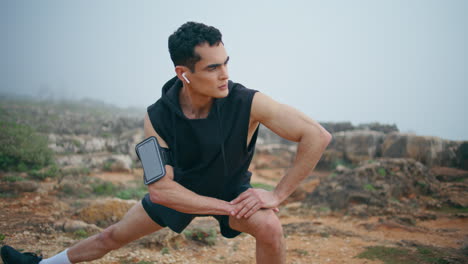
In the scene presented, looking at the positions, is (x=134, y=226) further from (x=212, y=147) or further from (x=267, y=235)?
(x=267, y=235)

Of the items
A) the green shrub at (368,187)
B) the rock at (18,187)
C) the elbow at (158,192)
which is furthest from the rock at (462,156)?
the rock at (18,187)

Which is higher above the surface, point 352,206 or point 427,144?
point 427,144

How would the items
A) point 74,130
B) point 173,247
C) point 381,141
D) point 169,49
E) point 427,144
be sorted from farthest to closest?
point 74,130 < point 381,141 < point 427,144 < point 173,247 < point 169,49

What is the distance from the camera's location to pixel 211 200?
8.06ft

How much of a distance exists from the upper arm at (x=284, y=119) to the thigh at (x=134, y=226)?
1.25 meters

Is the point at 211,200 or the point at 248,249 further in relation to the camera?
the point at 248,249

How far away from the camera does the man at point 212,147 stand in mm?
2426

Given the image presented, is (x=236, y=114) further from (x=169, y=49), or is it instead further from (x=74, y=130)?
(x=74, y=130)

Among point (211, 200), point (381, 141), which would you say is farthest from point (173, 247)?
point (381, 141)

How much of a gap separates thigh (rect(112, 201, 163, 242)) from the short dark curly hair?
1.28 metres

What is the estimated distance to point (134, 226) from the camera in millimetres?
2867

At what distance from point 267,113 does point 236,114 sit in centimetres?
24

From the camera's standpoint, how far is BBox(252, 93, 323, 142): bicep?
246 centimetres

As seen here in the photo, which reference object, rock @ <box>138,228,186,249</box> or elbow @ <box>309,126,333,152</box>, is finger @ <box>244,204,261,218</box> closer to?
elbow @ <box>309,126,333,152</box>
